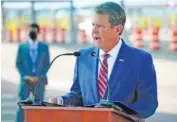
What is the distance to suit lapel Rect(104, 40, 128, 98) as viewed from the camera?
478 cm

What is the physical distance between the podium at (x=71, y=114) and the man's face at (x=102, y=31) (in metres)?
0.59

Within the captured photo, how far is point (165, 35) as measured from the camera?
131 ft

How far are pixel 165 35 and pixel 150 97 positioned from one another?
3560 cm

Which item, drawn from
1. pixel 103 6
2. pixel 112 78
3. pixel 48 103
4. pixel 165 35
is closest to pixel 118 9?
pixel 103 6

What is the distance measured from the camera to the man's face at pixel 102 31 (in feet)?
15.4

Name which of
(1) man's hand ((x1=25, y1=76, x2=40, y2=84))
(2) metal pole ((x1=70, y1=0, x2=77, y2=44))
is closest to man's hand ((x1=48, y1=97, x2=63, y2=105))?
(1) man's hand ((x1=25, y1=76, x2=40, y2=84))

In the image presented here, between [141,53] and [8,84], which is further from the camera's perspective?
[8,84]

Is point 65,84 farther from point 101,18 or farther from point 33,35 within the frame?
point 101,18

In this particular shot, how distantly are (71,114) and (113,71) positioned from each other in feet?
2.36

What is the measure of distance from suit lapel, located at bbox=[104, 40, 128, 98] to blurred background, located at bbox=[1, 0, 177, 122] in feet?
0.90

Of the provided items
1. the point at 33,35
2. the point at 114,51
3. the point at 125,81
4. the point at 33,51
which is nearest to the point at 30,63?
the point at 33,51

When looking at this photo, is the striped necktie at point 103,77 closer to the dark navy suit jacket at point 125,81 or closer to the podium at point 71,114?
the dark navy suit jacket at point 125,81

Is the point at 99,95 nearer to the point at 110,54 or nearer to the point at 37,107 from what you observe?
the point at 110,54

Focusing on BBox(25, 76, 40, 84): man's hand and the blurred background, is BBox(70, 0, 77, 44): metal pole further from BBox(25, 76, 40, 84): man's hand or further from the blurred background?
BBox(25, 76, 40, 84): man's hand
